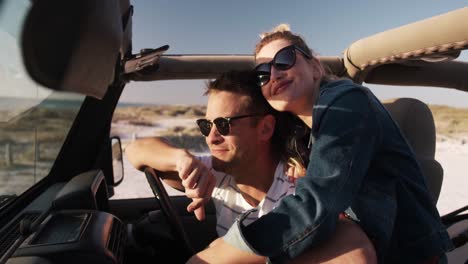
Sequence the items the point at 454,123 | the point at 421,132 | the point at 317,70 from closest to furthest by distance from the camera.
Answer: the point at 317,70, the point at 421,132, the point at 454,123

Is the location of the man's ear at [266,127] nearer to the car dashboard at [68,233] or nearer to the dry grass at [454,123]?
Answer: the car dashboard at [68,233]

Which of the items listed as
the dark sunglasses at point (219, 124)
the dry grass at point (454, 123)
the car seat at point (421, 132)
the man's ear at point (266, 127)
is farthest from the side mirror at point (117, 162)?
the dry grass at point (454, 123)

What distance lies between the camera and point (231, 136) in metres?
2.19

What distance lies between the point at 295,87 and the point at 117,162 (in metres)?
1.87

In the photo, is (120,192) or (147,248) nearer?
(147,248)

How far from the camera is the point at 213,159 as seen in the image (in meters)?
2.22

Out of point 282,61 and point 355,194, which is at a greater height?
point 282,61

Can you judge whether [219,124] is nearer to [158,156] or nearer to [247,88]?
[247,88]

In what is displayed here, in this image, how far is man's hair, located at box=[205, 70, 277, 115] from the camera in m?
2.23

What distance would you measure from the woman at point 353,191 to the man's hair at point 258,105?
0.45 meters

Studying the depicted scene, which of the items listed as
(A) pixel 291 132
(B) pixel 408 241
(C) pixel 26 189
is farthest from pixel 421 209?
(C) pixel 26 189

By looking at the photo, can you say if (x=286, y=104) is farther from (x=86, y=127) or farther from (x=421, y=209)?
(x=86, y=127)

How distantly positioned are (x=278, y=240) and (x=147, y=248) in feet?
3.36

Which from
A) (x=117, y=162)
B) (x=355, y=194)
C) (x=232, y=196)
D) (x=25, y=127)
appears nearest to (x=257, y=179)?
(x=232, y=196)
